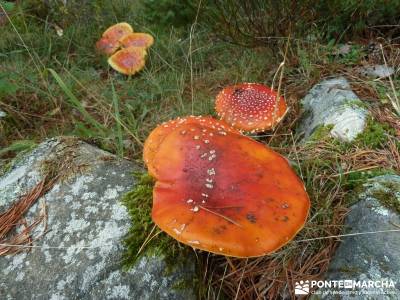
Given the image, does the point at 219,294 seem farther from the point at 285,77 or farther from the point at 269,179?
the point at 285,77

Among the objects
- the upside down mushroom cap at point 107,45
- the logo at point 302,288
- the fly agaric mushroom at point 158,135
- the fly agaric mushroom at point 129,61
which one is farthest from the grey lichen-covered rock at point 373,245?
the upside down mushroom cap at point 107,45

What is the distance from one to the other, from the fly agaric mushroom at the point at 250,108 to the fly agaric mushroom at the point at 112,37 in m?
1.78

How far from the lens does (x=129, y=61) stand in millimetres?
3785

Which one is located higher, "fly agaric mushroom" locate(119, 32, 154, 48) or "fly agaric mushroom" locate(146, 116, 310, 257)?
"fly agaric mushroom" locate(146, 116, 310, 257)

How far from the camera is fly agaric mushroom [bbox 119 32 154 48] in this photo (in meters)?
3.97

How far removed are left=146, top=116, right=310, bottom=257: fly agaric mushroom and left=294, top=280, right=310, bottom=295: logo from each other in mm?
381

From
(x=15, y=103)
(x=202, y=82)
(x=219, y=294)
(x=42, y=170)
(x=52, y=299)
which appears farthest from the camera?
(x=202, y=82)

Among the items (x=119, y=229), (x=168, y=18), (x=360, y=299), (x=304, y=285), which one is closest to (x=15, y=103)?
(x=168, y=18)

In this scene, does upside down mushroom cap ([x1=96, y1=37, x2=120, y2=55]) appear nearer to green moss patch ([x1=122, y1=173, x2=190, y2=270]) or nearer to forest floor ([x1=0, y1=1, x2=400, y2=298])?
forest floor ([x1=0, y1=1, x2=400, y2=298])

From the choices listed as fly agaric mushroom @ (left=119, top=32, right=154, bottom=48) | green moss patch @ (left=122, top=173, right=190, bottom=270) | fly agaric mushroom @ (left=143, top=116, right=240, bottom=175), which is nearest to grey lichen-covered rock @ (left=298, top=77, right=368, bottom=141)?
fly agaric mushroom @ (left=143, top=116, right=240, bottom=175)

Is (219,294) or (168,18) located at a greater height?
(168,18)

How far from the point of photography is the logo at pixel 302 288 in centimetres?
171

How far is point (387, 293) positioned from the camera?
1521mm

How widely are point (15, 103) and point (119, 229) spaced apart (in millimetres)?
2204
